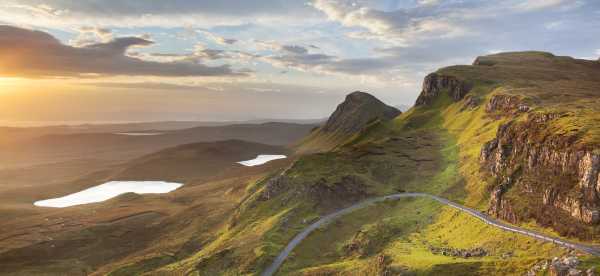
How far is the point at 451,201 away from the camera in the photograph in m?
110

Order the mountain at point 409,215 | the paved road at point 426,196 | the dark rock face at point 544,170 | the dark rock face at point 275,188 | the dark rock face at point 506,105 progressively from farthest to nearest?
the dark rock face at point 275,188
the dark rock face at point 506,105
the dark rock face at point 544,170
the mountain at point 409,215
the paved road at point 426,196

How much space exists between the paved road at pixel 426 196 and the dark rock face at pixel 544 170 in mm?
4663

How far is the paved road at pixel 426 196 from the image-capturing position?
6500 cm

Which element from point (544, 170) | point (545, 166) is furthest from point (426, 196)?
point (545, 166)

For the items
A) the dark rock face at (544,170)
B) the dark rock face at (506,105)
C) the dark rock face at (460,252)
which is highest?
the dark rock face at (506,105)

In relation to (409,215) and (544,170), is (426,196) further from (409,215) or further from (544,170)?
(544,170)

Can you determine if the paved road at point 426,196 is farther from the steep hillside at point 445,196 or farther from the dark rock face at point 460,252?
the dark rock face at point 460,252

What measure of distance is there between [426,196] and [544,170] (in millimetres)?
35299

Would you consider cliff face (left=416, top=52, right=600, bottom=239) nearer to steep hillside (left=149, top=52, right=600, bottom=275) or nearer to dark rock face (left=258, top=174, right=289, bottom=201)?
steep hillside (left=149, top=52, right=600, bottom=275)

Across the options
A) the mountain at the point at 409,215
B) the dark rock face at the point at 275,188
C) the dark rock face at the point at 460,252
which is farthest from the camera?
the dark rock face at the point at 275,188

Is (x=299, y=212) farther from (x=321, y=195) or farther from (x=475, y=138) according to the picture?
(x=475, y=138)

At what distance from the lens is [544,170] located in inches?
3516

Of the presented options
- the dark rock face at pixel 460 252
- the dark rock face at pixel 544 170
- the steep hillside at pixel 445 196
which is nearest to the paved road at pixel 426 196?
the steep hillside at pixel 445 196

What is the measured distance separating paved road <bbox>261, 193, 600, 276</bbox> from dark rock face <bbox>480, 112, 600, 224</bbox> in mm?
4663
